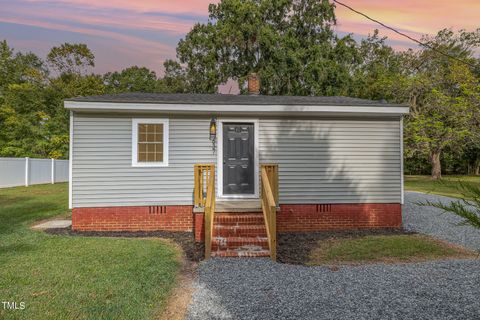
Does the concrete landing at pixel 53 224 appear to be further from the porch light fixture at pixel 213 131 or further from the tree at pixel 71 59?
the tree at pixel 71 59

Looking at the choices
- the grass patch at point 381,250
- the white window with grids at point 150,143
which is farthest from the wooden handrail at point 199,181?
the grass patch at point 381,250

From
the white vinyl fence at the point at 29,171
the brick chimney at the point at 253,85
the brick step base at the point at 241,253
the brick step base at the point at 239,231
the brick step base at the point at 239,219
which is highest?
the brick chimney at the point at 253,85

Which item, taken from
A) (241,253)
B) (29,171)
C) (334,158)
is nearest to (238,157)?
(334,158)

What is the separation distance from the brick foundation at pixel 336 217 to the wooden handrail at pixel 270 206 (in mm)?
1228

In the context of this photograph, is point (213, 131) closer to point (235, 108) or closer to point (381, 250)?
point (235, 108)

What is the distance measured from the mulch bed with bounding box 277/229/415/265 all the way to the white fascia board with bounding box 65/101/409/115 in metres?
3.00

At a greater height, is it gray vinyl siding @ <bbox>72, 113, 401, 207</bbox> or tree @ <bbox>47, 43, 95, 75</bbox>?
tree @ <bbox>47, 43, 95, 75</bbox>

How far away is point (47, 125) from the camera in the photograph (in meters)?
27.0

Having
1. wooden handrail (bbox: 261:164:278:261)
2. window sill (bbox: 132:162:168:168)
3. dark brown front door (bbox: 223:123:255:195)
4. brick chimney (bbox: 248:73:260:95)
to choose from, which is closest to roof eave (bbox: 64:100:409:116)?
dark brown front door (bbox: 223:123:255:195)

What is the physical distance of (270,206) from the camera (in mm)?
5805

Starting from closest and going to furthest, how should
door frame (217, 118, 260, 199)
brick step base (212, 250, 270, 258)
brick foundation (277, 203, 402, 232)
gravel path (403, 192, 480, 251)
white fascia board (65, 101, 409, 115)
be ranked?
brick step base (212, 250, 270, 258) < gravel path (403, 192, 480, 251) < white fascia board (65, 101, 409, 115) < door frame (217, 118, 260, 199) < brick foundation (277, 203, 402, 232)

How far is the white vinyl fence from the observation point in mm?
16234

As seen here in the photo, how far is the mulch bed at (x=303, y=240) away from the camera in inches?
239

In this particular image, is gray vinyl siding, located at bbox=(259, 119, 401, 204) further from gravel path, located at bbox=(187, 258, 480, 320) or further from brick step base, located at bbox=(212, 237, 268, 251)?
gravel path, located at bbox=(187, 258, 480, 320)
